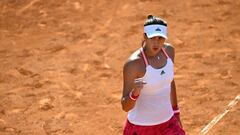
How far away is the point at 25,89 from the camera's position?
8.70 meters

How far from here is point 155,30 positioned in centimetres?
471

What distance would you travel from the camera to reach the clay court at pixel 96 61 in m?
7.75

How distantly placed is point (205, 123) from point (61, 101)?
2342 millimetres

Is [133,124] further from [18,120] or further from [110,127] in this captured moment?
[18,120]

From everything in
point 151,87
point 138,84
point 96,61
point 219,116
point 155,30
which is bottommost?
point 96,61

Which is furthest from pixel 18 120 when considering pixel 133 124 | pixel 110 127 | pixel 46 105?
pixel 133 124

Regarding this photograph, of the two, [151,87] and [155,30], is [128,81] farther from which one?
[155,30]

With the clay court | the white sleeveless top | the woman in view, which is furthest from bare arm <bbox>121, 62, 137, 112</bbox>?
the clay court

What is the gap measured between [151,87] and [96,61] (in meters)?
4.81

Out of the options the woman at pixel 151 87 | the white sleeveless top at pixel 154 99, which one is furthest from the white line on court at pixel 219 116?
the white sleeveless top at pixel 154 99

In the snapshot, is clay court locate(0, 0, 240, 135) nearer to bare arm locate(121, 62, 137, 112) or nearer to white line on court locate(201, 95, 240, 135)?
white line on court locate(201, 95, 240, 135)

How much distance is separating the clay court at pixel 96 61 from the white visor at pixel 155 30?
2893mm

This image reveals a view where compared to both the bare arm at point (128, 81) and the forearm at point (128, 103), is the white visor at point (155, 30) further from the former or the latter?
the forearm at point (128, 103)

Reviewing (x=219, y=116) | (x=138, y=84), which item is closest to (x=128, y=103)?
(x=138, y=84)
